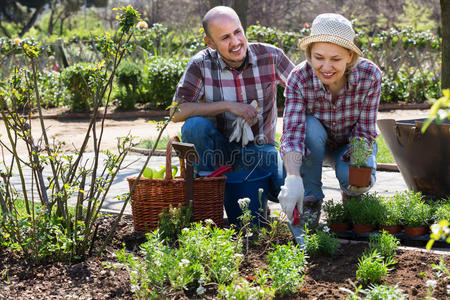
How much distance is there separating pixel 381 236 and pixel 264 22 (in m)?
20.0

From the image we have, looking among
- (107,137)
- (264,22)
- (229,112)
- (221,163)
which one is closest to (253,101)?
(229,112)

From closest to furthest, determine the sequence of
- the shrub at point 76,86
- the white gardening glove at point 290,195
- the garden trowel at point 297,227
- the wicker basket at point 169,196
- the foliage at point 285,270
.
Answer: the foliage at point 285,270 → the garden trowel at point 297,227 → the white gardening glove at point 290,195 → the wicker basket at point 169,196 → the shrub at point 76,86

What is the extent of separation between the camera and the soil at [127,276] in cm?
199

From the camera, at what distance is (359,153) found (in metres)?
2.66

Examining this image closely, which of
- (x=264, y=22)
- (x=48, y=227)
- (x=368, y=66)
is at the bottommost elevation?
(x=48, y=227)

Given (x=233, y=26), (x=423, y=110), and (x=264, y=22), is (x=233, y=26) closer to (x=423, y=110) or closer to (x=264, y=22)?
(x=423, y=110)

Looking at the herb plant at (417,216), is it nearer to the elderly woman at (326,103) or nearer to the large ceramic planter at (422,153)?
the elderly woman at (326,103)

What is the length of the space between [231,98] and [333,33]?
2.95 ft

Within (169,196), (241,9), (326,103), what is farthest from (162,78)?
(169,196)

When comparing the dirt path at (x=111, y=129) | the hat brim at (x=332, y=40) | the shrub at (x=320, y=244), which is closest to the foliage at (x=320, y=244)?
the shrub at (x=320, y=244)

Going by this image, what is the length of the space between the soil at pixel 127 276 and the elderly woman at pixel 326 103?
40 cm

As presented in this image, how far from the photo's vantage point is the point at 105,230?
9.22 feet

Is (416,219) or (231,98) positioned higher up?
(231,98)

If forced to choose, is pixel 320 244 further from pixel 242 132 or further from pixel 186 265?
pixel 242 132
